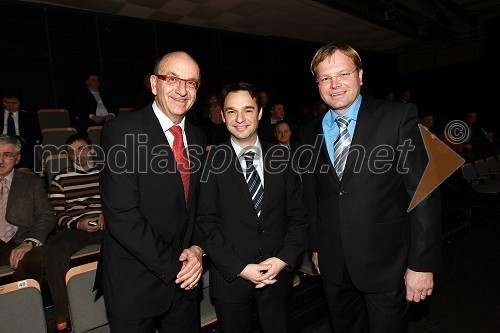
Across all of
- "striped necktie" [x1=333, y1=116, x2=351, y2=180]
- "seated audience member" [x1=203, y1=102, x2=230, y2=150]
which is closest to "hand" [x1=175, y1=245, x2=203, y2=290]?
"striped necktie" [x1=333, y1=116, x2=351, y2=180]

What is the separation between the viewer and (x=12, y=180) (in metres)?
2.63

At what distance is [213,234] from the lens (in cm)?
150

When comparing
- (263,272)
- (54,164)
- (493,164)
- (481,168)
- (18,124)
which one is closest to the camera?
(263,272)

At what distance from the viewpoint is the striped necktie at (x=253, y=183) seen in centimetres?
154

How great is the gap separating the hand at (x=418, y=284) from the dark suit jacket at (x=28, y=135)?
15.7 feet

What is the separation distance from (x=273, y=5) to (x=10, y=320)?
6843 mm

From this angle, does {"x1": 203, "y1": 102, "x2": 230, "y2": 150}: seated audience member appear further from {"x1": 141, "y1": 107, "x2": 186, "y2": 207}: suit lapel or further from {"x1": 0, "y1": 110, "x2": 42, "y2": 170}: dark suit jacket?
{"x1": 141, "y1": 107, "x2": 186, "y2": 207}: suit lapel

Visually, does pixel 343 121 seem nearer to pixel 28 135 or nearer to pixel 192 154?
pixel 192 154

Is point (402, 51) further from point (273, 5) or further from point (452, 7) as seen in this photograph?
point (273, 5)

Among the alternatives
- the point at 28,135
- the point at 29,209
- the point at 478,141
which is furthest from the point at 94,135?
the point at 478,141

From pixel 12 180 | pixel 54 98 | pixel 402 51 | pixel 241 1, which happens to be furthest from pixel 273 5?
pixel 402 51

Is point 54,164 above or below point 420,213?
above

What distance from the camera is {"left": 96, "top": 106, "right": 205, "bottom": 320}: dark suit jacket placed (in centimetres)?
127

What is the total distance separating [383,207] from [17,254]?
254 cm
